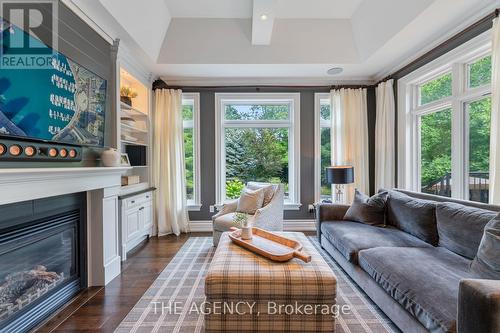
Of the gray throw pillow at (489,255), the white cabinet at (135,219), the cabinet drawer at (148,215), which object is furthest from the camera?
the cabinet drawer at (148,215)

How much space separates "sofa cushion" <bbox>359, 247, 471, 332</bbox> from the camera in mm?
1355

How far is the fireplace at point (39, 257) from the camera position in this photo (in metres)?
1.72

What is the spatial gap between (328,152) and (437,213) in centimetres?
231

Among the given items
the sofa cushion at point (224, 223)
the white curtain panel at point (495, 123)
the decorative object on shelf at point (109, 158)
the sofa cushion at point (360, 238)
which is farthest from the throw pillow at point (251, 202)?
the white curtain panel at point (495, 123)

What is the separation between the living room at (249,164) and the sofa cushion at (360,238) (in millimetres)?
29

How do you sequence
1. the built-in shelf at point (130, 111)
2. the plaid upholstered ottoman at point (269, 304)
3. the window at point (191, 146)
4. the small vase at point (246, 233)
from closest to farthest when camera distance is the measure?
the plaid upholstered ottoman at point (269, 304)
the small vase at point (246, 233)
the built-in shelf at point (130, 111)
the window at point (191, 146)

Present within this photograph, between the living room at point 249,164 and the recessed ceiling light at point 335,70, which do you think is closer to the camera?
the living room at point 249,164

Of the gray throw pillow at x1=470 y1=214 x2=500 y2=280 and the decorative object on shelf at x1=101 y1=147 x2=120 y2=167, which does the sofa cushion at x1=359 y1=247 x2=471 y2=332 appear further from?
the decorative object on shelf at x1=101 y1=147 x2=120 y2=167

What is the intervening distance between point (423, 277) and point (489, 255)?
0.41 m

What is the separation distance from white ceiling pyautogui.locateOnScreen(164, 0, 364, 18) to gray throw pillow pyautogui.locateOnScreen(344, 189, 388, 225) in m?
2.41

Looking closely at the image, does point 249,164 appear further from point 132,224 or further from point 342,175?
point 132,224

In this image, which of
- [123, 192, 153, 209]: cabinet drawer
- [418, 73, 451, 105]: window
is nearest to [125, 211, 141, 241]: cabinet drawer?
[123, 192, 153, 209]: cabinet drawer

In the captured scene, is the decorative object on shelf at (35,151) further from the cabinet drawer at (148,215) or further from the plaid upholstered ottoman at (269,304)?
the cabinet drawer at (148,215)

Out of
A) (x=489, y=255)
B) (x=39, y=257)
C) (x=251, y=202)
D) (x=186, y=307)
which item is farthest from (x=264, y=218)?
(x=39, y=257)
